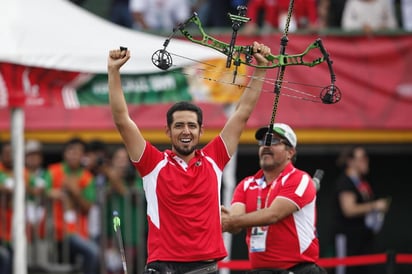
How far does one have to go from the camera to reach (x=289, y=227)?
9.61 m

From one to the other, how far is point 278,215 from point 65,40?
3979mm

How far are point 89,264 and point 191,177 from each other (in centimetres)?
605

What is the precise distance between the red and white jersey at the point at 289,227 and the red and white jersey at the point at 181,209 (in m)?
0.98

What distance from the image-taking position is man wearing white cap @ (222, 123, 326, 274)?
9.46 m

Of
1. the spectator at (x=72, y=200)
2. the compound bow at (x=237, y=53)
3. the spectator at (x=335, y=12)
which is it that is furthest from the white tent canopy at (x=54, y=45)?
the spectator at (x=335, y=12)

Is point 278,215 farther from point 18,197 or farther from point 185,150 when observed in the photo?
point 18,197

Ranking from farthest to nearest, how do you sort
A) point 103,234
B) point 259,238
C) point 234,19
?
point 103,234 < point 259,238 < point 234,19

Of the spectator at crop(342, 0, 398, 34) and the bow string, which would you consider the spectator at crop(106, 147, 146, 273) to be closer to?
the spectator at crop(342, 0, 398, 34)

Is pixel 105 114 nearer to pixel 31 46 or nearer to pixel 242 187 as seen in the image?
pixel 31 46

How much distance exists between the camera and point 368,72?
16078 millimetres

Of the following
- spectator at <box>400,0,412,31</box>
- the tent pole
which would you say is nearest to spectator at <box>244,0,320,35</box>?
spectator at <box>400,0,412,31</box>

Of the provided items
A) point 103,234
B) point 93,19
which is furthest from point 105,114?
point 93,19

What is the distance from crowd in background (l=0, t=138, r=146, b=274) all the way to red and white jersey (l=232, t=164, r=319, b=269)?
4857 millimetres

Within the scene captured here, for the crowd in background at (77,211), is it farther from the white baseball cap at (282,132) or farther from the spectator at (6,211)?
the white baseball cap at (282,132)
